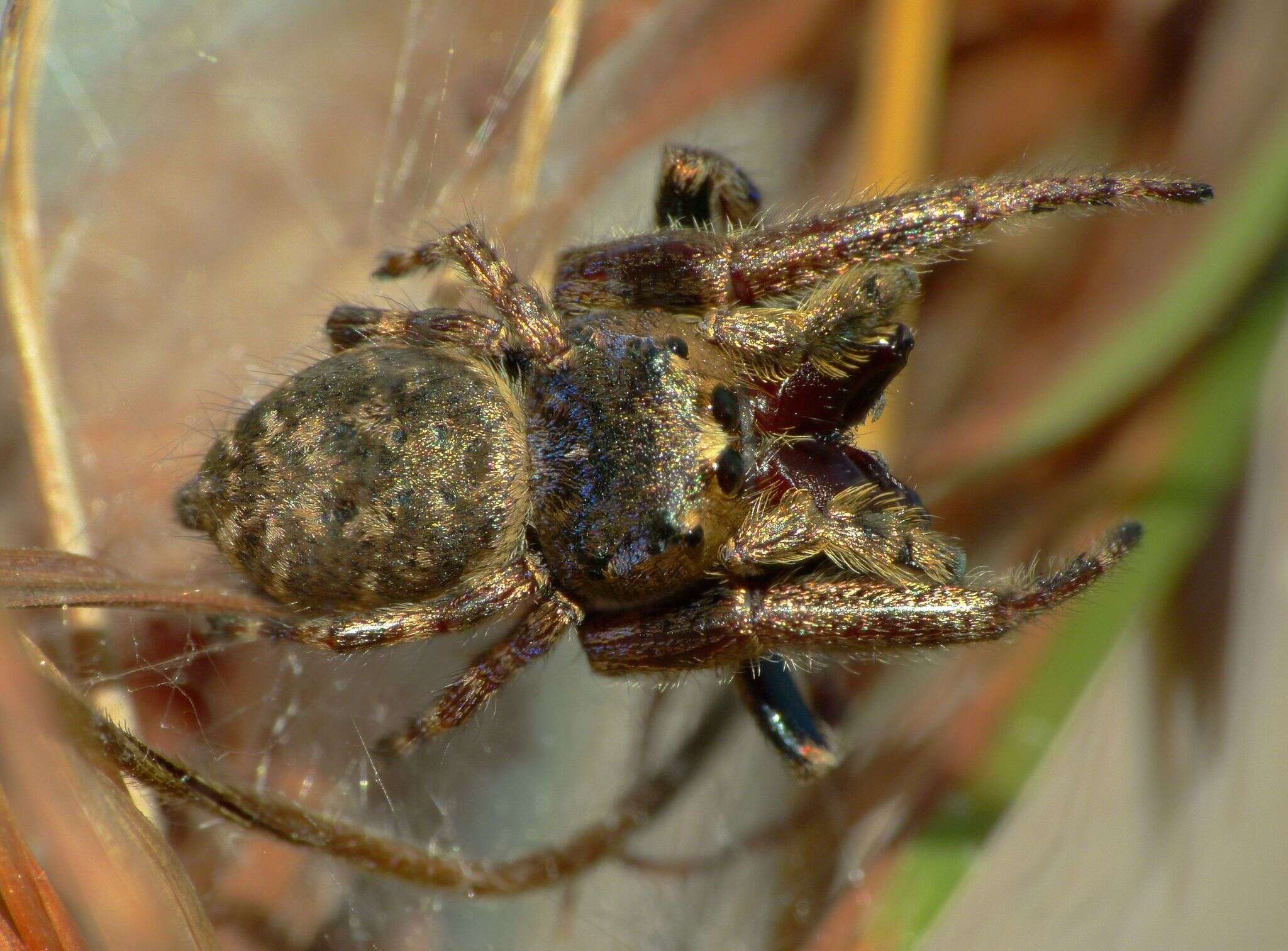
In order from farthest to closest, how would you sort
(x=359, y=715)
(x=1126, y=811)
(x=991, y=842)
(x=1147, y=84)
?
(x=1147, y=84), (x=1126, y=811), (x=991, y=842), (x=359, y=715)

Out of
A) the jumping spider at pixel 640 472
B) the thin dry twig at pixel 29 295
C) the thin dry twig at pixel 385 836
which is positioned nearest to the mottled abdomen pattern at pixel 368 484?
the jumping spider at pixel 640 472

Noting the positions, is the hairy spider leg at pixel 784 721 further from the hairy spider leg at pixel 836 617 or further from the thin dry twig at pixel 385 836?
the thin dry twig at pixel 385 836

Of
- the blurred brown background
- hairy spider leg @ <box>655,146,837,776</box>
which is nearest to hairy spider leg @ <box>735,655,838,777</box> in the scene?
hairy spider leg @ <box>655,146,837,776</box>

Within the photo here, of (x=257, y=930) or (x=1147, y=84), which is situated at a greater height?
(x=1147, y=84)

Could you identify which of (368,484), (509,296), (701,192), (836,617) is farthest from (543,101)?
(836,617)

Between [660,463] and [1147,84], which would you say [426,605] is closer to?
[660,463]

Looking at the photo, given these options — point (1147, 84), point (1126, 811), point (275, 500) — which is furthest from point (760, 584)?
point (1147, 84)

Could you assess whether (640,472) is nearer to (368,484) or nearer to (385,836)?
(368,484)
